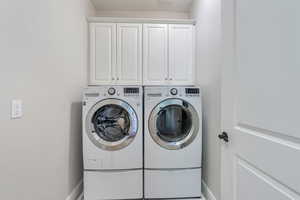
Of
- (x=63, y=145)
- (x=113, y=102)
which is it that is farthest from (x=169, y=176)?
(x=63, y=145)

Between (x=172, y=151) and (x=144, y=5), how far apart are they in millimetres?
2141

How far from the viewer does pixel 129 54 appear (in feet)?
9.53

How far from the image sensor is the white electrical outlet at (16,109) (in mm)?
1243

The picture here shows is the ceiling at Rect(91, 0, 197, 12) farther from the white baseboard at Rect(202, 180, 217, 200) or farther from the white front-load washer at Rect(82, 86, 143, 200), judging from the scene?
the white baseboard at Rect(202, 180, 217, 200)

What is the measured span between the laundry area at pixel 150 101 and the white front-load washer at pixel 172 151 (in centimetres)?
1

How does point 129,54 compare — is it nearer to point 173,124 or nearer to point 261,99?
point 173,124

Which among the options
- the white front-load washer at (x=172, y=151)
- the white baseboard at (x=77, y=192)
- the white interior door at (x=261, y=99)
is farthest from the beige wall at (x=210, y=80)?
the white baseboard at (x=77, y=192)

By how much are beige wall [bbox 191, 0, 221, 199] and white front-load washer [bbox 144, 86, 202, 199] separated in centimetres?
12

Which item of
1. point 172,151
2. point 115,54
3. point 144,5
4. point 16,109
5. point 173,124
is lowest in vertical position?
point 172,151

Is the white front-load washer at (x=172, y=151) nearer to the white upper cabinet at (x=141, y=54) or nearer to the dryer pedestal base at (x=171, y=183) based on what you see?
the dryer pedestal base at (x=171, y=183)

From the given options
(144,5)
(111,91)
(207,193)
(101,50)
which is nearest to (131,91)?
(111,91)

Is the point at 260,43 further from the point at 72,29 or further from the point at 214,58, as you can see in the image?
the point at 72,29

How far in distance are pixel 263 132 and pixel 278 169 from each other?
18 centimetres

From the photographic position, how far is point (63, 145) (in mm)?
2016
